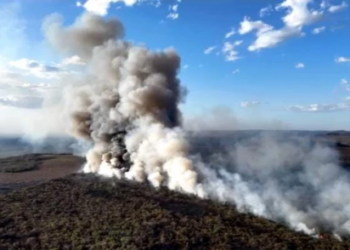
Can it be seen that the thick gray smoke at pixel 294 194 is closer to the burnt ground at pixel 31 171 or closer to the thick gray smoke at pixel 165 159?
the thick gray smoke at pixel 165 159

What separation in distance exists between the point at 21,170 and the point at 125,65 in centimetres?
3384

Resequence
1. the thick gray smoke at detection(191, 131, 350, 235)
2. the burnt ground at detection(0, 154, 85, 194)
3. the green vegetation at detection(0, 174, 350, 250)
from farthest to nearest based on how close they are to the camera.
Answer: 1. the burnt ground at detection(0, 154, 85, 194)
2. the thick gray smoke at detection(191, 131, 350, 235)
3. the green vegetation at detection(0, 174, 350, 250)

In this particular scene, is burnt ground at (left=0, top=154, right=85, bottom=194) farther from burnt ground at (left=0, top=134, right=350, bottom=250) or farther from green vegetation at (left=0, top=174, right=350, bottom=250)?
green vegetation at (left=0, top=174, right=350, bottom=250)

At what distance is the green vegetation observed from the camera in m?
31.2

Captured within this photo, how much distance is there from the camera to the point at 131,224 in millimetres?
34875

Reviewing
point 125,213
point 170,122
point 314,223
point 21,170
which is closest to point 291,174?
point 170,122

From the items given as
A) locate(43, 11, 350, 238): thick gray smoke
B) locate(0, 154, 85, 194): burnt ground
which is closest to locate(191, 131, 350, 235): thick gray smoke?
locate(43, 11, 350, 238): thick gray smoke

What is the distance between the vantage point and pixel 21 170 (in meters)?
77.0

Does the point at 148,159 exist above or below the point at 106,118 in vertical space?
below

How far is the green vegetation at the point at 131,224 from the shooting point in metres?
31.2

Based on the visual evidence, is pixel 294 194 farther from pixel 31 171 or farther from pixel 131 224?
pixel 31 171

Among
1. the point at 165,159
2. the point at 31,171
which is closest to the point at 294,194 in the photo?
the point at 165,159

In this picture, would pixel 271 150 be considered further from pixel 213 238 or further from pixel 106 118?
pixel 213 238

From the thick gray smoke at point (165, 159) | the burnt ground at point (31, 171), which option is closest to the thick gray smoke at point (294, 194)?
the thick gray smoke at point (165, 159)
